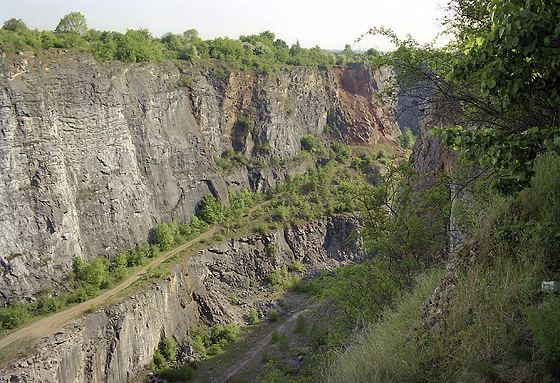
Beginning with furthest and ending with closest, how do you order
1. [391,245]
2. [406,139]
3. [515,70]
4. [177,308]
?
[406,139] → [177,308] → [391,245] → [515,70]

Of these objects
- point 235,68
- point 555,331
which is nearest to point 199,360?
point 555,331

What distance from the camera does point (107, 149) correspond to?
1005 inches

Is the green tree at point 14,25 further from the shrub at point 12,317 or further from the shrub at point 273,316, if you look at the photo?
the shrub at point 273,316

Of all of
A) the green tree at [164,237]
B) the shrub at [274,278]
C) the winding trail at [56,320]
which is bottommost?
the shrub at [274,278]

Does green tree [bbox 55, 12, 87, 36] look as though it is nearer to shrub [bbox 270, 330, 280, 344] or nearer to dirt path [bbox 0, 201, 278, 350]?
dirt path [bbox 0, 201, 278, 350]

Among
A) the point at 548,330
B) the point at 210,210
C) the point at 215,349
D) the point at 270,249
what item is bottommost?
the point at 215,349

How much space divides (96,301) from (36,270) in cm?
327

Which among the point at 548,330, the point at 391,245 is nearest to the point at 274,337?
the point at 391,245

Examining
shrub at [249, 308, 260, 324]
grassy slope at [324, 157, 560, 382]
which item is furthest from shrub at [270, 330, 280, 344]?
grassy slope at [324, 157, 560, 382]

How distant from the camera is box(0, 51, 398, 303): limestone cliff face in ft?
67.6

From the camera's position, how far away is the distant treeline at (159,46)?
2474 cm

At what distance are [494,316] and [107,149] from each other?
2475 centimetres

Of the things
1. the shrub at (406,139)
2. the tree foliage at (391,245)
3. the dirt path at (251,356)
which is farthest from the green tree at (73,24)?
the shrub at (406,139)

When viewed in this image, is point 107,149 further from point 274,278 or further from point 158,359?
point 274,278
